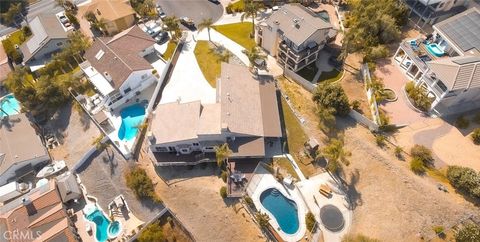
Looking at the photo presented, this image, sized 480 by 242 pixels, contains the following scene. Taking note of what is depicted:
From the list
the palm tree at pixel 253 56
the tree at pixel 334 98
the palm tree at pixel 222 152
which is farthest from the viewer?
the palm tree at pixel 253 56

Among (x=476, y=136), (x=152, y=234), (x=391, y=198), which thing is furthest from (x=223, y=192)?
(x=476, y=136)

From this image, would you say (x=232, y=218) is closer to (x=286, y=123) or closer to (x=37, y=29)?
(x=286, y=123)

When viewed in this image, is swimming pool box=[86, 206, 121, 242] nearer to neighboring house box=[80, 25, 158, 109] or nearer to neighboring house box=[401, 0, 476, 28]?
neighboring house box=[80, 25, 158, 109]

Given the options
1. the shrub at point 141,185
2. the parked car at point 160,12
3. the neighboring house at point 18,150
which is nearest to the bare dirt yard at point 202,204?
the shrub at point 141,185

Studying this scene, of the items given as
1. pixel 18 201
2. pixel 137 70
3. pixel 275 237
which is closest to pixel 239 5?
pixel 137 70

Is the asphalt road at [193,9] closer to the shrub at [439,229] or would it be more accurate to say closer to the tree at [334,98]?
the tree at [334,98]
